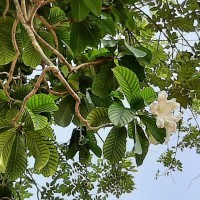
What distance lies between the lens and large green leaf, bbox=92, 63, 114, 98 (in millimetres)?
1146

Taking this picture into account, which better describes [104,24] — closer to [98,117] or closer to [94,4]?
[94,4]

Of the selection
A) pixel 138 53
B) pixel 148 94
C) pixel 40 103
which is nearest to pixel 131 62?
pixel 138 53

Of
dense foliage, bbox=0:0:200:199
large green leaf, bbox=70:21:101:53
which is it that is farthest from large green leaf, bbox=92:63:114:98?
large green leaf, bbox=70:21:101:53

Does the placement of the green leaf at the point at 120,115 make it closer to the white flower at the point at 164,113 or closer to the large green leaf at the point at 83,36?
the white flower at the point at 164,113

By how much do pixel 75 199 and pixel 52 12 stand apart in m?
1.14

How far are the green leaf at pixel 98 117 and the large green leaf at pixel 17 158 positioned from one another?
0.14 m

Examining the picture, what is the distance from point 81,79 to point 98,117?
30cm

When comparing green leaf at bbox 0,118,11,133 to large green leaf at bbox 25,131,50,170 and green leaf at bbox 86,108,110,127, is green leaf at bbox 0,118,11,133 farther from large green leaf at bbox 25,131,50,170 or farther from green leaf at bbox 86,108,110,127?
green leaf at bbox 86,108,110,127

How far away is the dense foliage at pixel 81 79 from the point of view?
37.0 inches

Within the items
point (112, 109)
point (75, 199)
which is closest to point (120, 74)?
point (112, 109)

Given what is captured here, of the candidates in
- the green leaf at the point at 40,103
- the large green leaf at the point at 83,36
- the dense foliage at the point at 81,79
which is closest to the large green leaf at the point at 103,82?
the dense foliage at the point at 81,79

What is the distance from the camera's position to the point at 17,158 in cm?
102

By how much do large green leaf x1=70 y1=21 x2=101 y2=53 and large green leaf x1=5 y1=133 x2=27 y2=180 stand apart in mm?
319

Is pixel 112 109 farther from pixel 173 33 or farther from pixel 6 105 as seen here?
pixel 173 33
